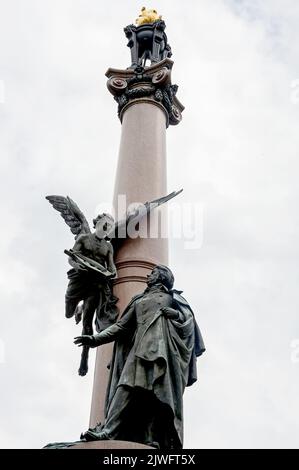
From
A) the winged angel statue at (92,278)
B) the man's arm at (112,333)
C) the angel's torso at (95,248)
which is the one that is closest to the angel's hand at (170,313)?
the man's arm at (112,333)

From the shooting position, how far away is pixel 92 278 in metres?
11.7

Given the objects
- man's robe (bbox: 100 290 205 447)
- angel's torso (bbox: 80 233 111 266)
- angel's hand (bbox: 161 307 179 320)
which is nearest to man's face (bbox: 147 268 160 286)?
man's robe (bbox: 100 290 205 447)

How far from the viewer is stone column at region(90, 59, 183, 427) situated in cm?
1179

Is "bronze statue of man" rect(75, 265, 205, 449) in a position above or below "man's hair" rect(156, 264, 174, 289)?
below

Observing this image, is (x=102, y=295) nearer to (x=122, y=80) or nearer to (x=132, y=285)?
(x=132, y=285)

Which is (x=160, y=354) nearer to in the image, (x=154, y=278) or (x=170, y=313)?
(x=170, y=313)

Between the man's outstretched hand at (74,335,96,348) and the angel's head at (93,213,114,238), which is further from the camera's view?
the angel's head at (93,213,114,238)

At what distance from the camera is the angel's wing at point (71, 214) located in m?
12.4

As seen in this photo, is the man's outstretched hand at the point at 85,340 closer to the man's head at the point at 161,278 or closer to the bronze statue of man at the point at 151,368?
the bronze statue of man at the point at 151,368

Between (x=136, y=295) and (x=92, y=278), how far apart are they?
4.12 ft

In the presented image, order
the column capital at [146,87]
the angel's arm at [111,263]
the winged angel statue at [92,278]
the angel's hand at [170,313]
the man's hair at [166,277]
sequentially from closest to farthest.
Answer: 1. the angel's hand at [170,313]
2. the man's hair at [166,277]
3. the winged angel statue at [92,278]
4. the angel's arm at [111,263]
5. the column capital at [146,87]

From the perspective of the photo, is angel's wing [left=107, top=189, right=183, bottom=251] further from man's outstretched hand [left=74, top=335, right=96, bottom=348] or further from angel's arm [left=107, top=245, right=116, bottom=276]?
man's outstretched hand [left=74, top=335, right=96, bottom=348]

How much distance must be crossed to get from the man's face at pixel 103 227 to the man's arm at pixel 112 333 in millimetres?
1991

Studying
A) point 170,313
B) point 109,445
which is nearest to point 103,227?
point 170,313
